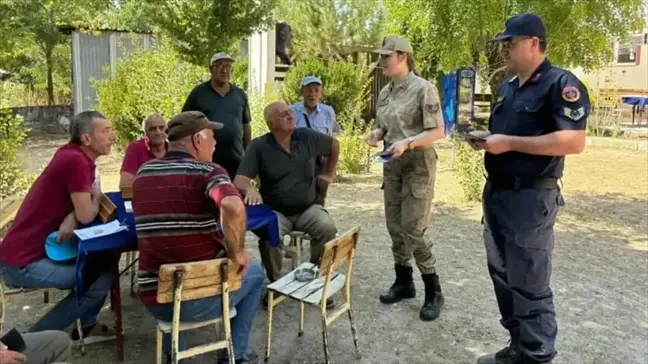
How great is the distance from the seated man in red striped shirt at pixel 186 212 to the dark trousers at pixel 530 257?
1368 millimetres

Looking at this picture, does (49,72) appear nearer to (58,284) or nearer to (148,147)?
(148,147)

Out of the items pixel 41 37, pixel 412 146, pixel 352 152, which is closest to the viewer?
pixel 412 146

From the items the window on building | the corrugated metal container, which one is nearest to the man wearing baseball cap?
the corrugated metal container

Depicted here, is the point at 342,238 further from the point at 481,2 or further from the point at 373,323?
the point at 481,2

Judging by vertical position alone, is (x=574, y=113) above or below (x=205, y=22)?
below

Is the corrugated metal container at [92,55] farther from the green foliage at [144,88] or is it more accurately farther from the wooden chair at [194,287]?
the wooden chair at [194,287]

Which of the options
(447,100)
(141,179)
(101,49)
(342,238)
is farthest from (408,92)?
(101,49)

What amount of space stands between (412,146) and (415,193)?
13.8 inches

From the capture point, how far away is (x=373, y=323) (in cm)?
394

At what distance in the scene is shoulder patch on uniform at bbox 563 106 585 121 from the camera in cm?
276

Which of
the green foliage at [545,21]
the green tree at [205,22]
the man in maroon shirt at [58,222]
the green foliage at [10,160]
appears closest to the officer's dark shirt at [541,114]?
the man in maroon shirt at [58,222]

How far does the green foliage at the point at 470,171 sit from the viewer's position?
7492 mm

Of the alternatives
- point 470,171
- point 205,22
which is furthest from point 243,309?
point 205,22

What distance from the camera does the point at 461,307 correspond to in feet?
13.9
